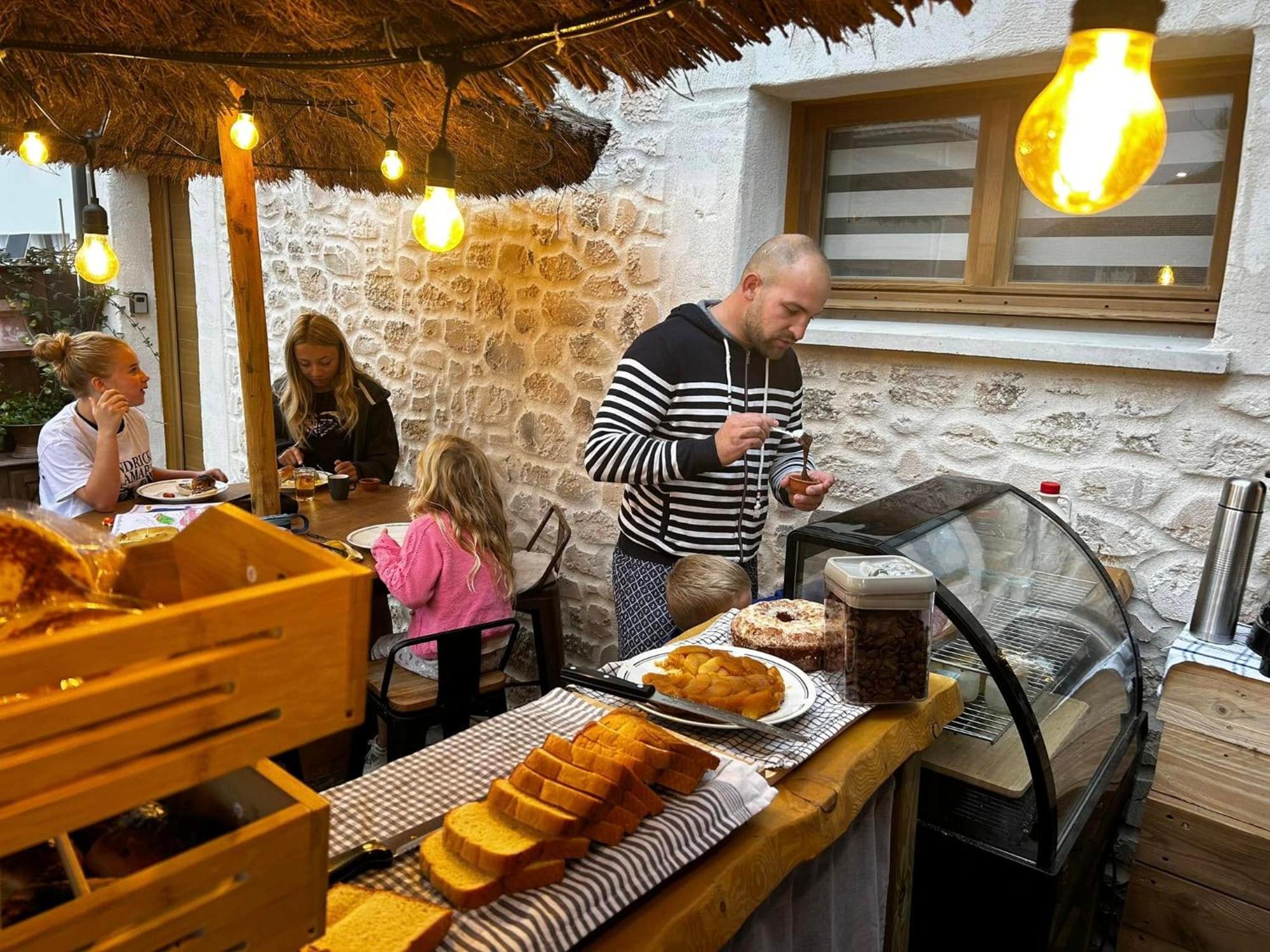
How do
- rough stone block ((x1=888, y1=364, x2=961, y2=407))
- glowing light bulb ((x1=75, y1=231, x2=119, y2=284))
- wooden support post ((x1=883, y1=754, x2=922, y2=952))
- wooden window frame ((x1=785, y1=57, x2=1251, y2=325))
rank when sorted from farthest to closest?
glowing light bulb ((x1=75, y1=231, x2=119, y2=284)) → rough stone block ((x1=888, y1=364, x2=961, y2=407)) → wooden window frame ((x1=785, y1=57, x2=1251, y2=325)) → wooden support post ((x1=883, y1=754, x2=922, y2=952))

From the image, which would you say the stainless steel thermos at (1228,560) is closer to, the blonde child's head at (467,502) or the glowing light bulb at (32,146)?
the blonde child's head at (467,502)

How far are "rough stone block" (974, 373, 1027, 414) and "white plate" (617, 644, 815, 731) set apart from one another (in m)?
1.88

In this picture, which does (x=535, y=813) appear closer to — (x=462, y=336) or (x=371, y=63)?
(x=371, y=63)

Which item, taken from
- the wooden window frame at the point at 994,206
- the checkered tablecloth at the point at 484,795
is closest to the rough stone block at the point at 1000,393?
the wooden window frame at the point at 994,206

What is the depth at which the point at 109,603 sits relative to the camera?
0.80 metres

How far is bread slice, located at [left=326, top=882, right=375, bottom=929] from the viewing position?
106cm

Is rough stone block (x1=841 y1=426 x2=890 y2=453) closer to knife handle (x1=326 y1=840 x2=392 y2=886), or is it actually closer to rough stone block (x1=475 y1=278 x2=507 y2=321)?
rough stone block (x1=475 y1=278 x2=507 y2=321)

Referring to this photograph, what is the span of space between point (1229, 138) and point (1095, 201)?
77.5 inches

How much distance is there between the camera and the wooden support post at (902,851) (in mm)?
1799

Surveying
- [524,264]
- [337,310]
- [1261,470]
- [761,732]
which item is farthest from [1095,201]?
[337,310]

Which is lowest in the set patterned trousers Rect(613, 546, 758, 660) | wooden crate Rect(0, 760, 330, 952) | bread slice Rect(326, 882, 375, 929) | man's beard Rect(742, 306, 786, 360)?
patterned trousers Rect(613, 546, 758, 660)

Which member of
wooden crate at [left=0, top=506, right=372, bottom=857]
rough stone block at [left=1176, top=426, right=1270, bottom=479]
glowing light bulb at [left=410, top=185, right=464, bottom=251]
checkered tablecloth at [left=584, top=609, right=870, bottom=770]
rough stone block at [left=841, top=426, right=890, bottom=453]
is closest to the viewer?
wooden crate at [left=0, top=506, right=372, bottom=857]

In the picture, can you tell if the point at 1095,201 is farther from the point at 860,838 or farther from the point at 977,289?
the point at 977,289

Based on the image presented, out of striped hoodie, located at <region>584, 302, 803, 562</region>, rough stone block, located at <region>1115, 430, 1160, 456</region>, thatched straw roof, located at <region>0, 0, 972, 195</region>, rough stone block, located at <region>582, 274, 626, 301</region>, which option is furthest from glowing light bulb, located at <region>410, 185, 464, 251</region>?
rough stone block, located at <region>1115, 430, 1160, 456</region>
